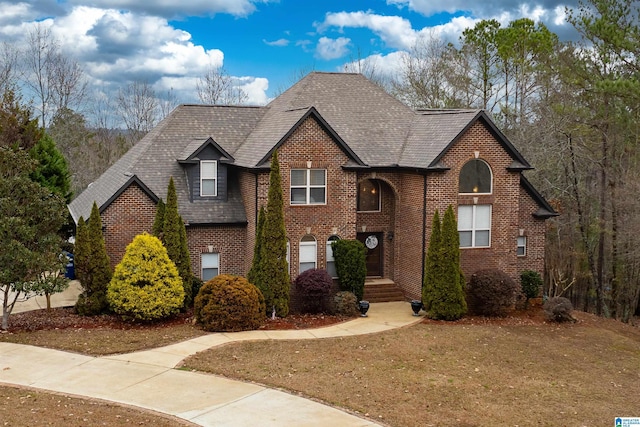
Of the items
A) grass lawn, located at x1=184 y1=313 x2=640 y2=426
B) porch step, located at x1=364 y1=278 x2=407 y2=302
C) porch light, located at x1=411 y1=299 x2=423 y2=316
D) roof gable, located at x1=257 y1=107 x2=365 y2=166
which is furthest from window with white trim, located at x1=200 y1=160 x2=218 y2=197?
porch light, located at x1=411 y1=299 x2=423 y2=316

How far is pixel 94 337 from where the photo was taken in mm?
18094

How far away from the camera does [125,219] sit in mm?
22578

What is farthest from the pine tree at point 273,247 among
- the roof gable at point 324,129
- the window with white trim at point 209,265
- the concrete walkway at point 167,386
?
the window with white trim at point 209,265

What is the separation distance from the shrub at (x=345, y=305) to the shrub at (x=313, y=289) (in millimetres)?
438

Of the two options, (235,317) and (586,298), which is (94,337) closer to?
(235,317)

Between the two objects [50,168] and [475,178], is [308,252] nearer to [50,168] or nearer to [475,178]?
[475,178]

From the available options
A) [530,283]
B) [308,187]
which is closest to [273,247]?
[308,187]

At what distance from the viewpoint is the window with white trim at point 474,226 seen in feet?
77.4

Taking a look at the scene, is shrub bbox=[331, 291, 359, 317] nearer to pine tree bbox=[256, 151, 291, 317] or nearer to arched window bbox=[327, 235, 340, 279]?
arched window bbox=[327, 235, 340, 279]

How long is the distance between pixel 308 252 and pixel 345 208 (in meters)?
2.16

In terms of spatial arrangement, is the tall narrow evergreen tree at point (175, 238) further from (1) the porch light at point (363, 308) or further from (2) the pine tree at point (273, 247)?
(1) the porch light at point (363, 308)

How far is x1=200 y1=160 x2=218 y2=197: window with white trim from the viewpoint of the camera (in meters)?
24.1

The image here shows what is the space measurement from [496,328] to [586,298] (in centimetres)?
1896

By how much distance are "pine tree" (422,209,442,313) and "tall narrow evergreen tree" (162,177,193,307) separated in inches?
324
